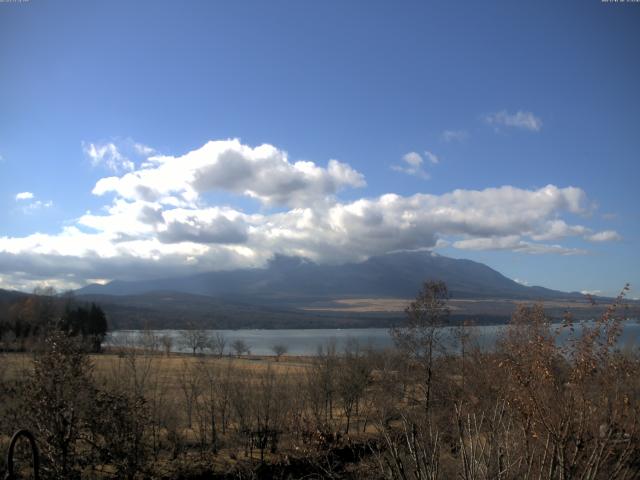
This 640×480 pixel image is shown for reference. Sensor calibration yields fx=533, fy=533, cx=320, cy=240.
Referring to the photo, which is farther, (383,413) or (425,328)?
(425,328)

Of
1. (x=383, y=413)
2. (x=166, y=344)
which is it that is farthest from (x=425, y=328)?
(x=166, y=344)

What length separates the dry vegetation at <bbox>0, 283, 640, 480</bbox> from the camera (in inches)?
372

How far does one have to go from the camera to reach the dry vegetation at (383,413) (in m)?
9.46

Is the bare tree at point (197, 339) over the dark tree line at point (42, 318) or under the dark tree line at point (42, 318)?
under

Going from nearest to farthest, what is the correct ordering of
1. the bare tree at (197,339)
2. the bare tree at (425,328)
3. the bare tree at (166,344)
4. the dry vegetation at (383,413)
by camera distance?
the dry vegetation at (383,413), the bare tree at (425,328), the bare tree at (166,344), the bare tree at (197,339)

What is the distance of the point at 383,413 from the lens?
1117 inches

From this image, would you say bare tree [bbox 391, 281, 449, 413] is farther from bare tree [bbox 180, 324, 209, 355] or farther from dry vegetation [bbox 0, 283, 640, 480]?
bare tree [bbox 180, 324, 209, 355]

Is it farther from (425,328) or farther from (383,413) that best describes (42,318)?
(383,413)

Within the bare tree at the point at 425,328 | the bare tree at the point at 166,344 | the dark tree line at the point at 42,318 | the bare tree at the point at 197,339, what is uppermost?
the bare tree at the point at 425,328

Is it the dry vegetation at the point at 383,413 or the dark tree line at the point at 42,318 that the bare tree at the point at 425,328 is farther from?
the dark tree line at the point at 42,318

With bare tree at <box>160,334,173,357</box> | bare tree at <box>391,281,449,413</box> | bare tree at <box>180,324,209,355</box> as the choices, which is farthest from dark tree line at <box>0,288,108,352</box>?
bare tree at <box>391,281,449,413</box>

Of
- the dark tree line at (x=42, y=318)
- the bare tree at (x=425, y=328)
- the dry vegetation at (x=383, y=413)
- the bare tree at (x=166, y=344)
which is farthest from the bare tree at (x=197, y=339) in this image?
the bare tree at (x=425, y=328)

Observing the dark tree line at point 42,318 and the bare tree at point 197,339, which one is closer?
the dark tree line at point 42,318

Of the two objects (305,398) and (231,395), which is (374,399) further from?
(231,395)
